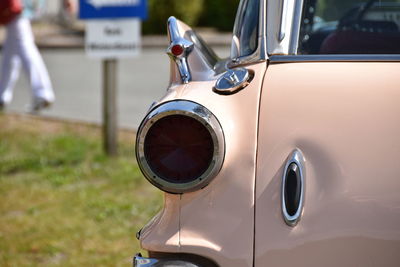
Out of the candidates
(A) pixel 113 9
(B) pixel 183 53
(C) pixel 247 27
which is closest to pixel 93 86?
(A) pixel 113 9

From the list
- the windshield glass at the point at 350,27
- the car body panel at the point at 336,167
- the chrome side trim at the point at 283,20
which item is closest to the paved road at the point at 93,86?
the windshield glass at the point at 350,27

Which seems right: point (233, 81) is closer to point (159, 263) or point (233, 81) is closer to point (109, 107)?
point (159, 263)

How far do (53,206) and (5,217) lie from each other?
1.17ft

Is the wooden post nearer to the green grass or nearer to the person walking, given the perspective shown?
the green grass

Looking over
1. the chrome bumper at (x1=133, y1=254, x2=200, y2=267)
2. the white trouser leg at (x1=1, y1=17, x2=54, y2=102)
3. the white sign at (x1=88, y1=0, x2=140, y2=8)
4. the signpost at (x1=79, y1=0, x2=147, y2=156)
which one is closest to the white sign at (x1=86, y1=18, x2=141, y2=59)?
the signpost at (x1=79, y1=0, x2=147, y2=156)

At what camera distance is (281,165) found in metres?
2.27

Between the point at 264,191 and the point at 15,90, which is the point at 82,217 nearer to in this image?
the point at 264,191

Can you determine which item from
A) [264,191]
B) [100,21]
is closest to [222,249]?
[264,191]

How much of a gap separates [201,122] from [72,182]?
11.9 ft

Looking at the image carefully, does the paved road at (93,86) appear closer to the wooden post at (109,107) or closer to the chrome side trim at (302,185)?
the wooden post at (109,107)

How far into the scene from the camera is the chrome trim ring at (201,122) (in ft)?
7.53

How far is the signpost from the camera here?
6219mm

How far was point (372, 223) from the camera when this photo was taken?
219cm

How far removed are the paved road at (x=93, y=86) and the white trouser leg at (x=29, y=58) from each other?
731 mm
